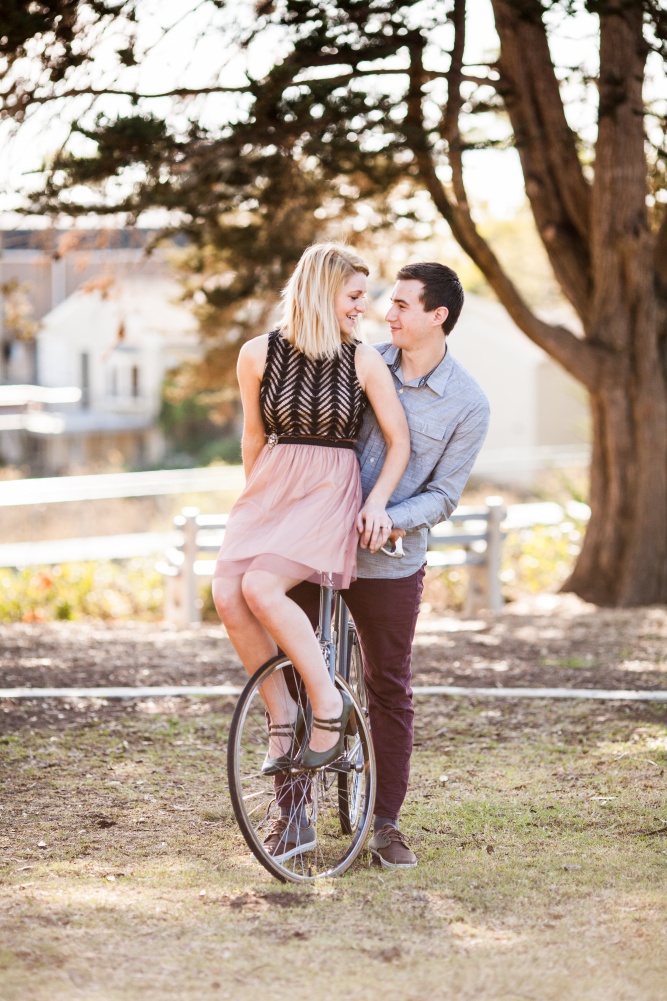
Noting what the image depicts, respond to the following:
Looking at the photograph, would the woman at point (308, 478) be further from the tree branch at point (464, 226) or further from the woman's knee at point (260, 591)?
the tree branch at point (464, 226)

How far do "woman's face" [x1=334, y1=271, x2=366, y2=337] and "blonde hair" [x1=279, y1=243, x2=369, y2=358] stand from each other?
0.05 feet

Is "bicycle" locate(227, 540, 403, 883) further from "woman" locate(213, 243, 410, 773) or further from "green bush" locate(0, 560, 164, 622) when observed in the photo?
"green bush" locate(0, 560, 164, 622)

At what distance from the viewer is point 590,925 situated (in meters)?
3.45

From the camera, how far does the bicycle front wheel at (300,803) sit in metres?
3.67

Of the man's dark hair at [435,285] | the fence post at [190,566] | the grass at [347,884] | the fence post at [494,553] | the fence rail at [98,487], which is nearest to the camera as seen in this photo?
the grass at [347,884]

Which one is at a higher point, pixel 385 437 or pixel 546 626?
pixel 385 437

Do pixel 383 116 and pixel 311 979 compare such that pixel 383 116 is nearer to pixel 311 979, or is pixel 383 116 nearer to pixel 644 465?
pixel 644 465

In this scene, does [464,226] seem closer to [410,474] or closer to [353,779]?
[410,474]

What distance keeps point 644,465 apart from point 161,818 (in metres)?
6.57

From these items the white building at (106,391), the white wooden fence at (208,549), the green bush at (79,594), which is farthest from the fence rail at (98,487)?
the white building at (106,391)

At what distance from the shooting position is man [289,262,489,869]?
3902 mm

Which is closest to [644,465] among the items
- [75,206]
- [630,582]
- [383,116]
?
[630,582]

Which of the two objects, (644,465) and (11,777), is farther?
(644,465)

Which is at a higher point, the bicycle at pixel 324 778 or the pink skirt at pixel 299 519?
the pink skirt at pixel 299 519
